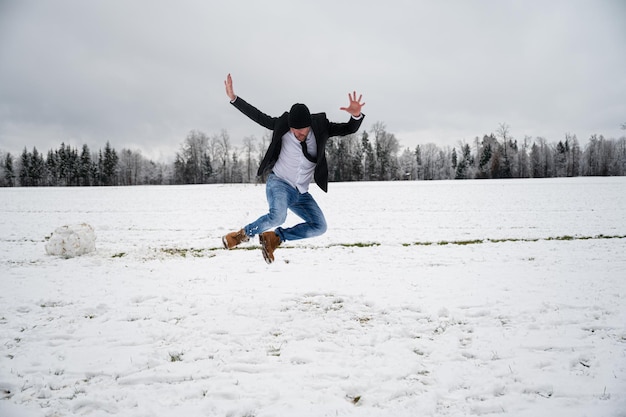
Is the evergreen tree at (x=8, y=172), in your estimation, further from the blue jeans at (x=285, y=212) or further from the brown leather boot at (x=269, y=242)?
the blue jeans at (x=285, y=212)

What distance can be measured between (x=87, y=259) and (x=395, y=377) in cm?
863

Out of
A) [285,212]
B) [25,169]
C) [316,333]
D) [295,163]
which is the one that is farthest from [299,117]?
[25,169]

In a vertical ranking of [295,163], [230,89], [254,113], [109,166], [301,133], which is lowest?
[295,163]

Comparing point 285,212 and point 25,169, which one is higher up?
point 25,169

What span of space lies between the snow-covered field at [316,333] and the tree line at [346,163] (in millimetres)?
62744

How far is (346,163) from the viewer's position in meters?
76.2

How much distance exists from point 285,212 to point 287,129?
1243 mm

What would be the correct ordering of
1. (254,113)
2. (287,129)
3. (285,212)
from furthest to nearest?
1. (285,212)
2. (254,113)
3. (287,129)

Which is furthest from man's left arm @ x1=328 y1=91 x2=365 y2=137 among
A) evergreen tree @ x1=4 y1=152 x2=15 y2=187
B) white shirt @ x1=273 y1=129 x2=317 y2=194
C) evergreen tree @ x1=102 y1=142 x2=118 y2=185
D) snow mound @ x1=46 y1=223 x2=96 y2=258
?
evergreen tree @ x1=4 y1=152 x2=15 y2=187

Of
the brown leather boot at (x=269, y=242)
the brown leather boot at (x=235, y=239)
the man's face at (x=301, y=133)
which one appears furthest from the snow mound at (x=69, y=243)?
the man's face at (x=301, y=133)

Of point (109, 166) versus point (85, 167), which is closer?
point (85, 167)

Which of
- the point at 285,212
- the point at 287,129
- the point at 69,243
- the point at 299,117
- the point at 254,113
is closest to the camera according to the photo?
the point at 299,117

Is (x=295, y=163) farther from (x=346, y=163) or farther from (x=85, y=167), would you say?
(x=85, y=167)

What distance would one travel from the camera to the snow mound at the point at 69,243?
9.53m
